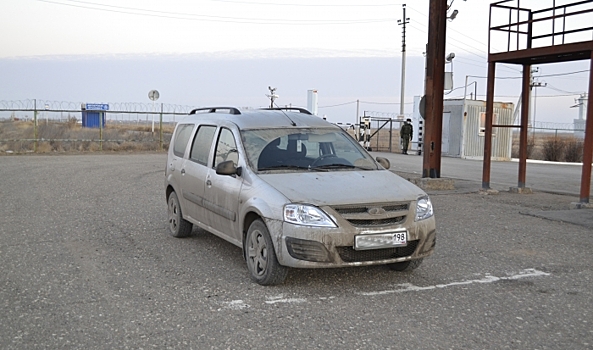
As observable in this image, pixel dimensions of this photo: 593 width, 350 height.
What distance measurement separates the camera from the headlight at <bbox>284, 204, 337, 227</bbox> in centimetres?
605

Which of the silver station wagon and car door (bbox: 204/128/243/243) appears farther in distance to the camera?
car door (bbox: 204/128/243/243)

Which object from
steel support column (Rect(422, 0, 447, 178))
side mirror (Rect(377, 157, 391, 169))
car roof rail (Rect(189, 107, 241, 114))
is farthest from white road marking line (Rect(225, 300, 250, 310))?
steel support column (Rect(422, 0, 447, 178))

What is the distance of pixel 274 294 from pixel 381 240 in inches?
44.5

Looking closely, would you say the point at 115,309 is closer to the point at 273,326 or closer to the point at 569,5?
the point at 273,326

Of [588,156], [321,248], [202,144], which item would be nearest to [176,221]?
[202,144]

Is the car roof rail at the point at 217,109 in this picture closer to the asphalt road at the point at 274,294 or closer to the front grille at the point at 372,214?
the asphalt road at the point at 274,294

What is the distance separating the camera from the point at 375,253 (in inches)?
245

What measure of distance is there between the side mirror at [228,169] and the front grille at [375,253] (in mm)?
1563

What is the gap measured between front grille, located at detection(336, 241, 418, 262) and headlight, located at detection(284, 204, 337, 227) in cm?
29

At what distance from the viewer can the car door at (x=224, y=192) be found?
700cm

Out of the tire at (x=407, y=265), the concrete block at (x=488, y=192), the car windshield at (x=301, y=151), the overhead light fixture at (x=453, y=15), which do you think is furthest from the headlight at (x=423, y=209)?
the overhead light fixture at (x=453, y=15)

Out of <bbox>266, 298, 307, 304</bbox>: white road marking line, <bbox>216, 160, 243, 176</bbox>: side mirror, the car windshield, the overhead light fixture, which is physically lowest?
<bbox>266, 298, 307, 304</bbox>: white road marking line

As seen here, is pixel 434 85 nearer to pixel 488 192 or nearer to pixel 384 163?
pixel 488 192

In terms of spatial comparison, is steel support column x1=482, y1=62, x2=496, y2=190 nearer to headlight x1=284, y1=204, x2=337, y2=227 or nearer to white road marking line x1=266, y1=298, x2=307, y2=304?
headlight x1=284, y1=204, x2=337, y2=227
